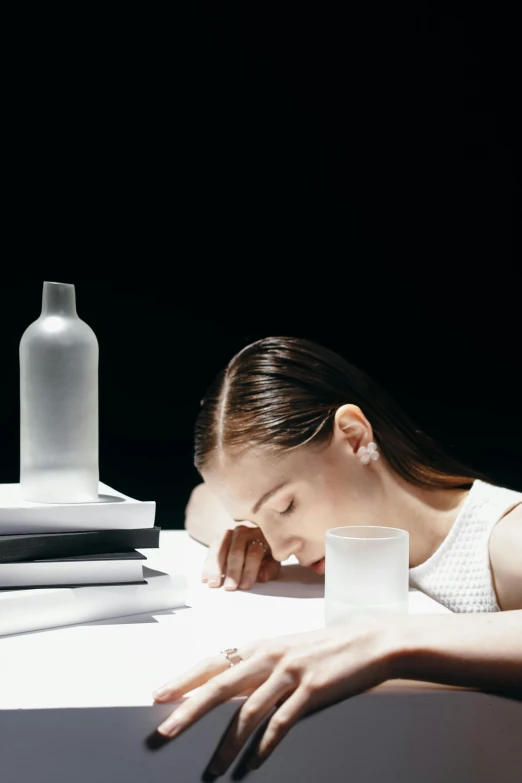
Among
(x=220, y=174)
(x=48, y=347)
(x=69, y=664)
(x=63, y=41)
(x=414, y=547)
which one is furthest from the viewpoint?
(x=220, y=174)

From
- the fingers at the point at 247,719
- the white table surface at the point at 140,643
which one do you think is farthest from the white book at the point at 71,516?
the fingers at the point at 247,719

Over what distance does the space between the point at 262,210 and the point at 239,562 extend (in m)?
1.10

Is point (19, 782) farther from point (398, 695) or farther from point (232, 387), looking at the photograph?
point (232, 387)

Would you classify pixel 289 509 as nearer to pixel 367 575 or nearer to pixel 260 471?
pixel 260 471

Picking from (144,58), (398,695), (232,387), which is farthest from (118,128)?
(398,695)

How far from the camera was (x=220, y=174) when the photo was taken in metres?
2.17

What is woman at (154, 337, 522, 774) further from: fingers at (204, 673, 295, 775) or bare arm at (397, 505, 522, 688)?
fingers at (204, 673, 295, 775)

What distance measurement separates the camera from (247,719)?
865 mm

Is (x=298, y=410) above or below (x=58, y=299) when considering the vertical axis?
below

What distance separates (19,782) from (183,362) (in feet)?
4.88

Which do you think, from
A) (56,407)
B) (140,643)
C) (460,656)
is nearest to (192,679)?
(140,643)

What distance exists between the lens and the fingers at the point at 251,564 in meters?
1.45

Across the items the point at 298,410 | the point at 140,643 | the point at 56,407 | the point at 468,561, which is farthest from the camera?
the point at 298,410

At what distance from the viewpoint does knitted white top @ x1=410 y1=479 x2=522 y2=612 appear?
4.46 ft
